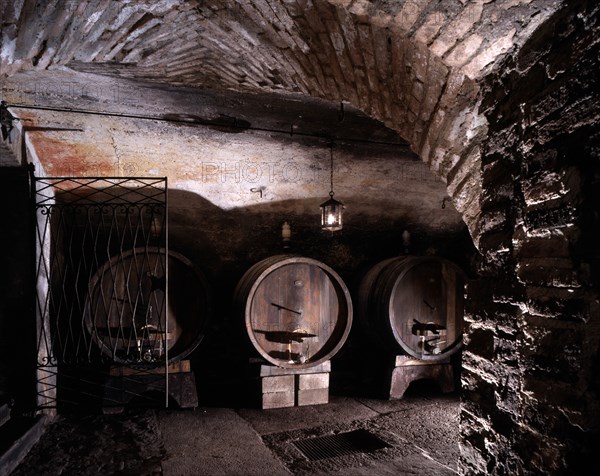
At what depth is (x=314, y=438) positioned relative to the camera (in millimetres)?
3623

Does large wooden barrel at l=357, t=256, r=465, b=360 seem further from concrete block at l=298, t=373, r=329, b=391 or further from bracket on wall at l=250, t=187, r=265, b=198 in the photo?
bracket on wall at l=250, t=187, r=265, b=198

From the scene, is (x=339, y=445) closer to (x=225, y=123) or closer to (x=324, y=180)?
(x=324, y=180)

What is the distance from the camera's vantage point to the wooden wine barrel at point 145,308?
404 cm

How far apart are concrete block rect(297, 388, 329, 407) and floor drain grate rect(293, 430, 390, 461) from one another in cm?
77

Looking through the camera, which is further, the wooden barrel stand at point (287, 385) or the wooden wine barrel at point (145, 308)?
the wooden barrel stand at point (287, 385)

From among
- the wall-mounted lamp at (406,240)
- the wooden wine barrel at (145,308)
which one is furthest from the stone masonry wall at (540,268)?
the wall-mounted lamp at (406,240)

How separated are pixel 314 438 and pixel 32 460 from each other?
2192mm

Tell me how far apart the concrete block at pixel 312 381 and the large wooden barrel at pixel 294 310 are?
0.73ft

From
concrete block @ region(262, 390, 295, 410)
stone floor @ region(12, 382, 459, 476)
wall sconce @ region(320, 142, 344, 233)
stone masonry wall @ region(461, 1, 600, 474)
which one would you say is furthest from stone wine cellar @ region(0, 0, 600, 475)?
wall sconce @ region(320, 142, 344, 233)

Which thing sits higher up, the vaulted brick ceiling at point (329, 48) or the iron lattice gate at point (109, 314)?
the vaulted brick ceiling at point (329, 48)

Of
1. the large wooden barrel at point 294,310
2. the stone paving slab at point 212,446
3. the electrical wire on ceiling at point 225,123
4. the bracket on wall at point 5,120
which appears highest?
the electrical wire on ceiling at point 225,123

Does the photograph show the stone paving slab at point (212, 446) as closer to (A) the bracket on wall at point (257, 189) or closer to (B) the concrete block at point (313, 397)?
(B) the concrete block at point (313, 397)

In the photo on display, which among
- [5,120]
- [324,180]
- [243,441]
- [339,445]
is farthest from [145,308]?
[324,180]

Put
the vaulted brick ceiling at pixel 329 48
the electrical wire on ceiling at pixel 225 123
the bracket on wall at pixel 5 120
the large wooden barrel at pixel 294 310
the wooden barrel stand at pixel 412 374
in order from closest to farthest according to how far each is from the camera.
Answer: the vaulted brick ceiling at pixel 329 48, the bracket on wall at pixel 5 120, the electrical wire on ceiling at pixel 225 123, the large wooden barrel at pixel 294 310, the wooden barrel stand at pixel 412 374
